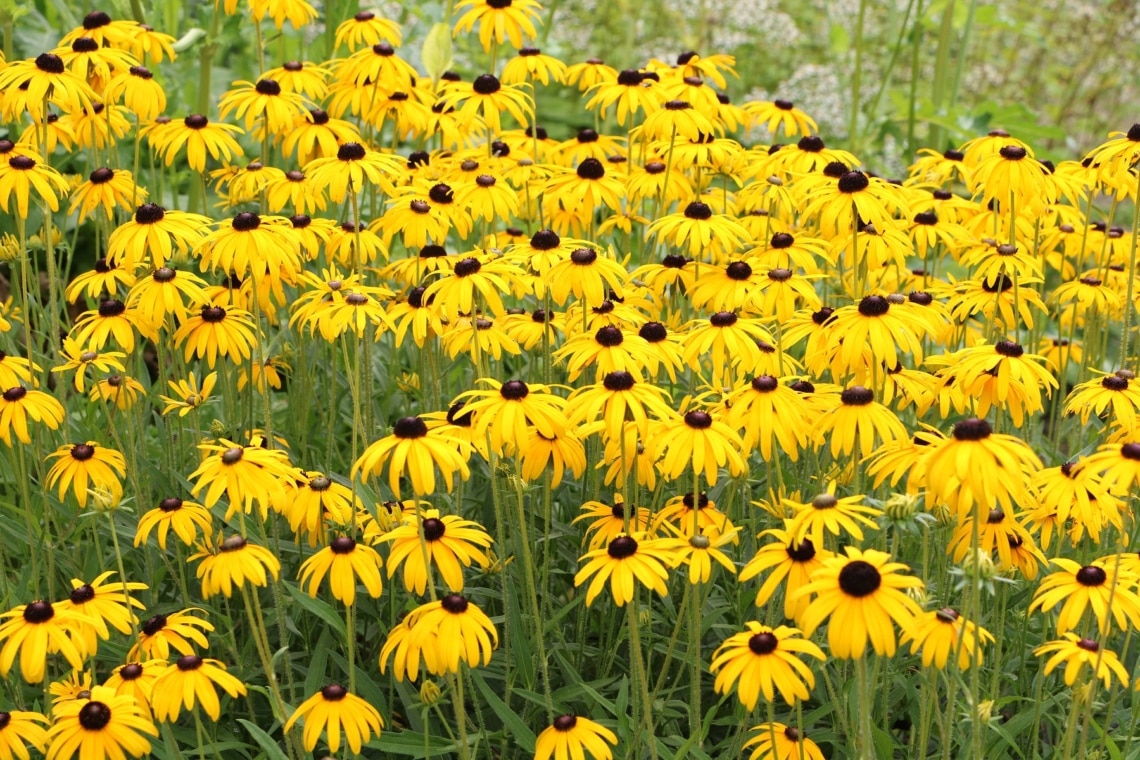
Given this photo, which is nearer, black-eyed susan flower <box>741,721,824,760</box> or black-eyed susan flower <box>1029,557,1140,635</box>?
black-eyed susan flower <box>1029,557,1140,635</box>

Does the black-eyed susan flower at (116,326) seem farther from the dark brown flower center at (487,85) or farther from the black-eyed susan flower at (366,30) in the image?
the black-eyed susan flower at (366,30)

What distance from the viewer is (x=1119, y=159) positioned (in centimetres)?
344

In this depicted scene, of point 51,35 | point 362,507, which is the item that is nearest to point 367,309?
point 362,507

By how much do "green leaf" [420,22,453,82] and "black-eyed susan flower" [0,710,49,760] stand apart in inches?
102

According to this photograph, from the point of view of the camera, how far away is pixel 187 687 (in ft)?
8.02

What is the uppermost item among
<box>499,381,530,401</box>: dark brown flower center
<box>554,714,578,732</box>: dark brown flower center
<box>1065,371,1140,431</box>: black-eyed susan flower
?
<box>499,381,530,401</box>: dark brown flower center

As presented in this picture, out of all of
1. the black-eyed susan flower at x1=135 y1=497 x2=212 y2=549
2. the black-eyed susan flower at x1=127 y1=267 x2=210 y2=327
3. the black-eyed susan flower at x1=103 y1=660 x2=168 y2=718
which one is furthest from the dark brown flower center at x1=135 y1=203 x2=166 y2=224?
the black-eyed susan flower at x1=103 y1=660 x2=168 y2=718

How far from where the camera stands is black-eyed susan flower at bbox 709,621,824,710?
2348 mm

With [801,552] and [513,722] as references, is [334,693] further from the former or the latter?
[801,552]

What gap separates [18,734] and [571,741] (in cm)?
103

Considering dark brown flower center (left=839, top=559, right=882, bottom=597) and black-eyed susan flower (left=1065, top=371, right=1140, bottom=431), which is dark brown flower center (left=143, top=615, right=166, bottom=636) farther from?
black-eyed susan flower (left=1065, top=371, right=1140, bottom=431)

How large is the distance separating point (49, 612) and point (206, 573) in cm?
30

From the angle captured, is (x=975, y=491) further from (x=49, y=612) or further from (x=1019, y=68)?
(x=1019, y=68)

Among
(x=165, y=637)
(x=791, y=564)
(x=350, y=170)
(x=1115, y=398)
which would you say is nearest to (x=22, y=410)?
(x=165, y=637)
